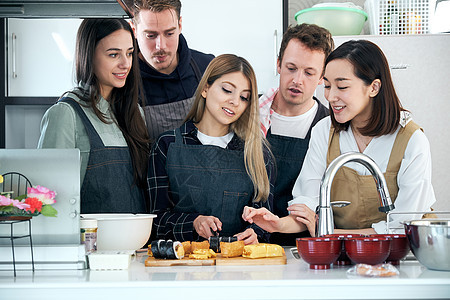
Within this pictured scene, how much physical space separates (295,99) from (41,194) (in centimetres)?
154

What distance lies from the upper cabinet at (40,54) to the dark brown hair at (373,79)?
1600mm

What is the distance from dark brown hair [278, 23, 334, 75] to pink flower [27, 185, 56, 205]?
1.63 meters

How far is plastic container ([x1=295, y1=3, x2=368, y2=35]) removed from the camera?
2.88m

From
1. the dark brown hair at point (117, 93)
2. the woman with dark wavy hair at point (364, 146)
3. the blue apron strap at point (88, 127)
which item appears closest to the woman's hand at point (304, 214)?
the woman with dark wavy hair at point (364, 146)

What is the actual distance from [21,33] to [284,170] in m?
1.65

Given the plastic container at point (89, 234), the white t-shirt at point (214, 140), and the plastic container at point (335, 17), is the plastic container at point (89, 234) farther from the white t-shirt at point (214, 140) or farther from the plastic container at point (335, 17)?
the plastic container at point (335, 17)

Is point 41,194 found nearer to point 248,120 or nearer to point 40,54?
point 248,120

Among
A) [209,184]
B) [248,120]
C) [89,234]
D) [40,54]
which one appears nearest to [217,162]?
[209,184]

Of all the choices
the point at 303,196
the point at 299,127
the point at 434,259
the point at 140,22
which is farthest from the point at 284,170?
the point at 434,259

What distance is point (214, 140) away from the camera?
224 centimetres

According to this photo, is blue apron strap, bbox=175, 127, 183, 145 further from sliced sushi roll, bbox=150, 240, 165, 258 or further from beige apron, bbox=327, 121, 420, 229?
sliced sushi roll, bbox=150, 240, 165, 258

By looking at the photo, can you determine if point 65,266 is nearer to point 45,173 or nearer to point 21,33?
point 45,173

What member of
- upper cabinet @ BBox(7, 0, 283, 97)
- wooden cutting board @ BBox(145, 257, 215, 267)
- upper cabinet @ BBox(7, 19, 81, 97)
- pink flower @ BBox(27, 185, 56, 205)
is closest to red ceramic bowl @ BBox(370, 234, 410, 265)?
wooden cutting board @ BBox(145, 257, 215, 267)

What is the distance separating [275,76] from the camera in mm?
2975
